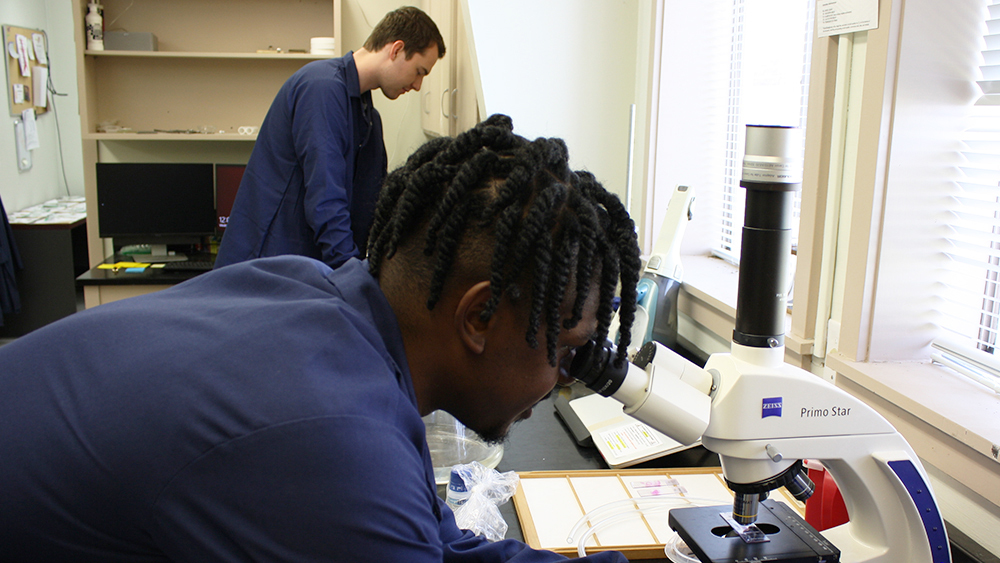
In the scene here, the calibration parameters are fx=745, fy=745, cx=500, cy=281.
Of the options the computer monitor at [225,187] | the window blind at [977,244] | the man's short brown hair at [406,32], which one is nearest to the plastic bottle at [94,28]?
the computer monitor at [225,187]

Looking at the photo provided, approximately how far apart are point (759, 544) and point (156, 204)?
3.13 metres

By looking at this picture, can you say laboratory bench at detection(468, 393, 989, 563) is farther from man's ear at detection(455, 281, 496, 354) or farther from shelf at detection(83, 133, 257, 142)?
shelf at detection(83, 133, 257, 142)

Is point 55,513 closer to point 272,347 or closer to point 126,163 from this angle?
point 272,347

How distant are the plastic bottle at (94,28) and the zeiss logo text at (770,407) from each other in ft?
10.9

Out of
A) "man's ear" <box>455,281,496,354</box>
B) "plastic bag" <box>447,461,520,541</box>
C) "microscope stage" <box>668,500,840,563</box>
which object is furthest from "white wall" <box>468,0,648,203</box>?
"man's ear" <box>455,281,496,354</box>

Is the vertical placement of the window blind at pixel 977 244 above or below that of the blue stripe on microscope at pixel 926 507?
above

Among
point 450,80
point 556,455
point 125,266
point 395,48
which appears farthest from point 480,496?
point 125,266

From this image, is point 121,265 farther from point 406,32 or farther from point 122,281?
point 406,32

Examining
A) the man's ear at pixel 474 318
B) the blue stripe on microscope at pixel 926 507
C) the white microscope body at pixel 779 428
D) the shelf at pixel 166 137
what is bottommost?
the blue stripe on microscope at pixel 926 507

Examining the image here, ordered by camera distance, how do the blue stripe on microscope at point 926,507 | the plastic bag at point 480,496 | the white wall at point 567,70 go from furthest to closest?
the white wall at point 567,70, the plastic bag at point 480,496, the blue stripe on microscope at point 926,507

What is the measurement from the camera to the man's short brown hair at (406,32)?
93.4 inches

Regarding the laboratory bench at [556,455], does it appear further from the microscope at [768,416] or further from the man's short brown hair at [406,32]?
the man's short brown hair at [406,32]

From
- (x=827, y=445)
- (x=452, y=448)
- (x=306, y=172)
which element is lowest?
(x=452, y=448)

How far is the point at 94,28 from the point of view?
10.4 ft
